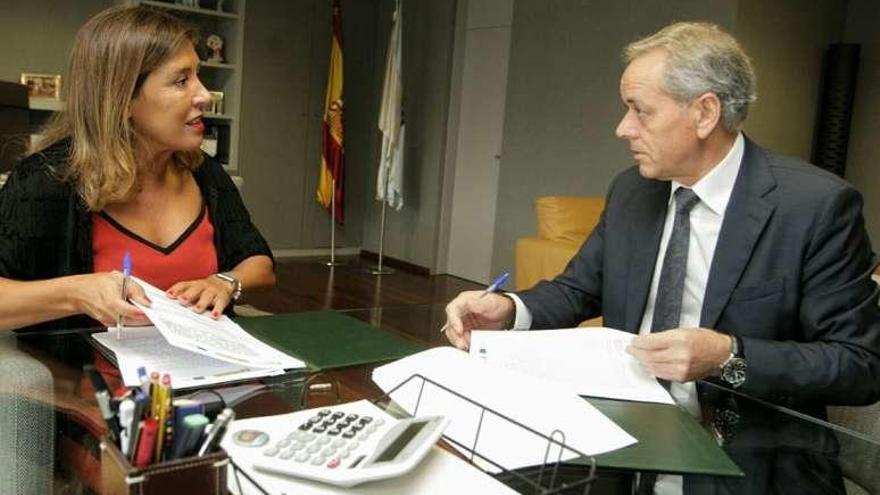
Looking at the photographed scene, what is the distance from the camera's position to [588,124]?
4.75 m

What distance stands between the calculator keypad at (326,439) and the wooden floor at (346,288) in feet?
11.6

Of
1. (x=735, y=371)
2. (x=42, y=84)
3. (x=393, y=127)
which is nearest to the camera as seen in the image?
(x=735, y=371)

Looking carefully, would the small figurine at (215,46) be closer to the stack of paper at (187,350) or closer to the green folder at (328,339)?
the green folder at (328,339)

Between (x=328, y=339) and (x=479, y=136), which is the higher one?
(x=479, y=136)

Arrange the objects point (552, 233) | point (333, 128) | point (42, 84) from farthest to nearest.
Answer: point (333, 128) → point (42, 84) → point (552, 233)

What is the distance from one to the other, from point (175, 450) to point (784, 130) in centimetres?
461

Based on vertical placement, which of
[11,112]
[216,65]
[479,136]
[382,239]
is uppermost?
[216,65]

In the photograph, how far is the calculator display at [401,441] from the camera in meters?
0.71

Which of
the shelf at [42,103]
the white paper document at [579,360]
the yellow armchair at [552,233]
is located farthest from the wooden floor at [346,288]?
the white paper document at [579,360]

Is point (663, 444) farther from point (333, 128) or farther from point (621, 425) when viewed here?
point (333, 128)

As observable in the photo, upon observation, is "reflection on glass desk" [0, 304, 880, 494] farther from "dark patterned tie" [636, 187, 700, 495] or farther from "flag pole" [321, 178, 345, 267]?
"flag pole" [321, 178, 345, 267]

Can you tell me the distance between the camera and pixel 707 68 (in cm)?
134

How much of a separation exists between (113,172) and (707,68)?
1117mm

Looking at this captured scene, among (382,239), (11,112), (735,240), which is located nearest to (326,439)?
(735,240)
